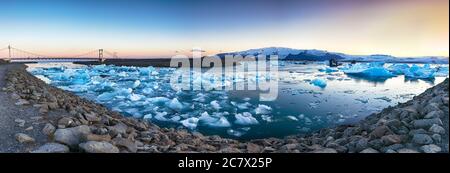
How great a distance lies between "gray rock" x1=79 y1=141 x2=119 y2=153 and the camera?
2510mm

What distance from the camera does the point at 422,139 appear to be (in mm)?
2682

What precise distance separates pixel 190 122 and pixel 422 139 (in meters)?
4.50

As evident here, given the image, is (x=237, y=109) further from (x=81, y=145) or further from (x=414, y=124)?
(x=81, y=145)

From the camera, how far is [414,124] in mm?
3131

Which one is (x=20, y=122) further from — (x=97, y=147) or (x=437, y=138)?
(x=437, y=138)

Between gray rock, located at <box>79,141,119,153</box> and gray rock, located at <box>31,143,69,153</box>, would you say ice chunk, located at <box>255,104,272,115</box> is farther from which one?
gray rock, located at <box>31,143,69,153</box>

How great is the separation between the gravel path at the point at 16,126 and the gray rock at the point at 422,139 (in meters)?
3.08

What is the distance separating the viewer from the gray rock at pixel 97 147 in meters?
2.51

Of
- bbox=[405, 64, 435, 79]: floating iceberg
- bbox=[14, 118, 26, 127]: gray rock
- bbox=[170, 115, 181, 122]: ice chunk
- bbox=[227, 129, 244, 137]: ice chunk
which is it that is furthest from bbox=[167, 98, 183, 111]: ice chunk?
bbox=[405, 64, 435, 79]: floating iceberg

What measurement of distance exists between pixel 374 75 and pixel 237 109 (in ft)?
55.3

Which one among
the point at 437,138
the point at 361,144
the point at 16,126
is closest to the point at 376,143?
the point at 361,144

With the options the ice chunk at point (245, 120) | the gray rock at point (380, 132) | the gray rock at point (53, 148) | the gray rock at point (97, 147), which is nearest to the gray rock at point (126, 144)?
the gray rock at point (97, 147)
